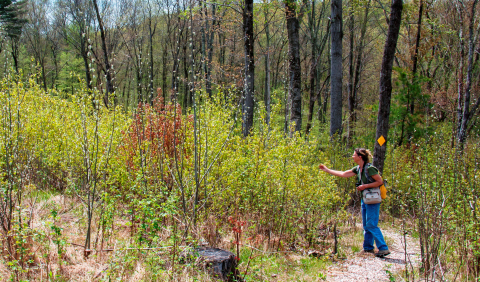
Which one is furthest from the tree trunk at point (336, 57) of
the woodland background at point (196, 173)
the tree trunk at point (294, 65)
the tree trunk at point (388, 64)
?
the tree trunk at point (388, 64)

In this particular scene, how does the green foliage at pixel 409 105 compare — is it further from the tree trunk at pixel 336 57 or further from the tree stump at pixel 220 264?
the tree stump at pixel 220 264

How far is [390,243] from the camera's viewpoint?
18.5 feet

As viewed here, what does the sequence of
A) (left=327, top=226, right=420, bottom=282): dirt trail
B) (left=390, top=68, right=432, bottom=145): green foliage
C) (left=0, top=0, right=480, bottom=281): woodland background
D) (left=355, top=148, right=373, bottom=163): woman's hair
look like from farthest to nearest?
1. (left=390, top=68, right=432, bottom=145): green foliage
2. (left=355, top=148, right=373, bottom=163): woman's hair
3. (left=327, top=226, right=420, bottom=282): dirt trail
4. (left=0, top=0, right=480, bottom=281): woodland background

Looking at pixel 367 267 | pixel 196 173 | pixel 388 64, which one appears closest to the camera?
pixel 196 173

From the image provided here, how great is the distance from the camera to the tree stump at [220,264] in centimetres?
315

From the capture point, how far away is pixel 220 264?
3.20 meters

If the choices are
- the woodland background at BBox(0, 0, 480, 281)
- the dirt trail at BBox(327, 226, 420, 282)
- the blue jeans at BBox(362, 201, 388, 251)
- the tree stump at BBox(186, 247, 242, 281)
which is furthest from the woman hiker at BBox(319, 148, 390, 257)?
the tree stump at BBox(186, 247, 242, 281)

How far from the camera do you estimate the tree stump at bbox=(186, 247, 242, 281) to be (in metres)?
3.15

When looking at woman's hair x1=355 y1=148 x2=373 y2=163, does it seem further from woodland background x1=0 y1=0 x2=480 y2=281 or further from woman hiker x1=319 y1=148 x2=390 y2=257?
woodland background x1=0 y1=0 x2=480 y2=281

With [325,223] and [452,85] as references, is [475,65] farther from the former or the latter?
[325,223]

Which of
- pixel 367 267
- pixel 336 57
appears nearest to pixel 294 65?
pixel 336 57

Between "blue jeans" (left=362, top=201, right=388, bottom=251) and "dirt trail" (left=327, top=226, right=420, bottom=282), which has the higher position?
"blue jeans" (left=362, top=201, right=388, bottom=251)

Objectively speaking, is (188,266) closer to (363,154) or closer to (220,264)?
(220,264)

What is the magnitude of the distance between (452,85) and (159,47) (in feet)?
80.0
